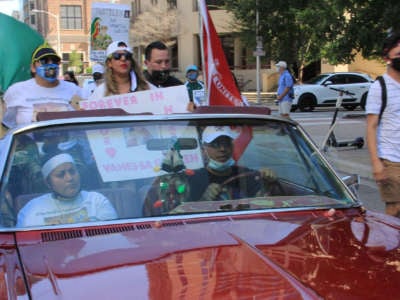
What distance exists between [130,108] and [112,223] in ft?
4.81

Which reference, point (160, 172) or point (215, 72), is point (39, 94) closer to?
point (215, 72)

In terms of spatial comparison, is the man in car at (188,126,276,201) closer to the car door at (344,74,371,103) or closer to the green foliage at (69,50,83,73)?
the car door at (344,74,371,103)

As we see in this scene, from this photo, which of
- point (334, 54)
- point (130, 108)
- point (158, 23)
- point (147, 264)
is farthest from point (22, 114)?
point (158, 23)

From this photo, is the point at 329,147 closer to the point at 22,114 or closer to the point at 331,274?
the point at 22,114

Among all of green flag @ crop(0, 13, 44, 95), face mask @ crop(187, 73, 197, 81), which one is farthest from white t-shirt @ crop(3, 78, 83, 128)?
face mask @ crop(187, 73, 197, 81)

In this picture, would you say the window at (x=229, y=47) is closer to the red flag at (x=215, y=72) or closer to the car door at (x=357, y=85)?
the car door at (x=357, y=85)

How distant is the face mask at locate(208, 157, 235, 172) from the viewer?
10.8 ft

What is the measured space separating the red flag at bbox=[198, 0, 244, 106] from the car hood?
248cm

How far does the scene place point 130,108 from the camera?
4.04 metres

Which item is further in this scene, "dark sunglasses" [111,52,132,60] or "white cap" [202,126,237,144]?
"dark sunglasses" [111,52,132,60]

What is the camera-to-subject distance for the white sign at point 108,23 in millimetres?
10977

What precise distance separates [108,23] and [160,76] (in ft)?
19.6

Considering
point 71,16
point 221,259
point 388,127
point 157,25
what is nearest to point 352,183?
point 388,127

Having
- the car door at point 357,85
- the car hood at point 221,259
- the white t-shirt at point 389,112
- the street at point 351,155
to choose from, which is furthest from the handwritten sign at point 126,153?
the car door at point 357,85
